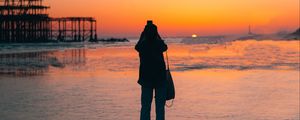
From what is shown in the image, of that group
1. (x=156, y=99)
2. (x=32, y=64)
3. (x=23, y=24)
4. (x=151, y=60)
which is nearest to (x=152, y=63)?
(x=151, y=60)

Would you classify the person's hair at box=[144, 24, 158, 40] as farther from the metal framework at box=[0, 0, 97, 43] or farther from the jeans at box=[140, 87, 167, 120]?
the metal framework at box=[0, 0, 97, 43]

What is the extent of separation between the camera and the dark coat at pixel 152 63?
20.9 ft

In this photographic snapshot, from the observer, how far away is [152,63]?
638cm

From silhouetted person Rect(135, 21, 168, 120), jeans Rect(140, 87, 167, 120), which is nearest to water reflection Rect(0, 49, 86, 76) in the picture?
jeans Rect(140, 87, 167, 120)

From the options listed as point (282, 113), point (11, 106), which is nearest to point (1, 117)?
point (11, 106)

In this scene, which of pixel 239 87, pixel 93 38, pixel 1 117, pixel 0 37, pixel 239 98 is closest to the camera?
pixel 1 117

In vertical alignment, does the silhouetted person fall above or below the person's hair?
below

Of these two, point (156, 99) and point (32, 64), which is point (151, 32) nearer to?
point (156, 99)

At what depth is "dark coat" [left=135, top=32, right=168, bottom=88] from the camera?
20.9 feet

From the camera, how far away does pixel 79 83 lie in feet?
47.6

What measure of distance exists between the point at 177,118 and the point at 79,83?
22.4ft

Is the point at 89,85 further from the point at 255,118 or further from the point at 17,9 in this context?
the point at 17,9

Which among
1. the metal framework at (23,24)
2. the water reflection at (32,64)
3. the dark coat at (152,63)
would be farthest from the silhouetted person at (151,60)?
the metal framework at (23,24)

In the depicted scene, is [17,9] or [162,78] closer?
[162,78]
